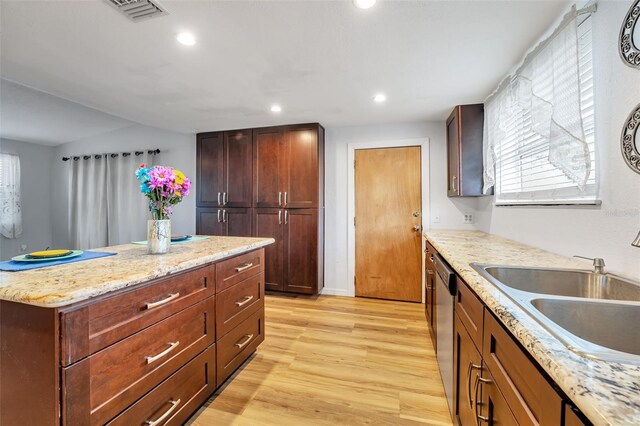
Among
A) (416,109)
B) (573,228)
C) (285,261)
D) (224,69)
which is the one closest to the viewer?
(573,228)

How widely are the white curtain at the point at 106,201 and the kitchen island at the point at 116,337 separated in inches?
131

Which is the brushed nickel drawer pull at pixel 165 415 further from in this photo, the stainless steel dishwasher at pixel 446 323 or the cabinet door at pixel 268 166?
the cabinet door at pixel 268 166

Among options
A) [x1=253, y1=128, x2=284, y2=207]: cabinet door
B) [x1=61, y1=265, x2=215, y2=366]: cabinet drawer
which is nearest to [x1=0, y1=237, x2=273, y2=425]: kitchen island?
[x1=61, y1=265, x2=215, y2=366]: cabinet drawer

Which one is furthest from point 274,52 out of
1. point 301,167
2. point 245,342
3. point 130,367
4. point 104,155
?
point 104,155

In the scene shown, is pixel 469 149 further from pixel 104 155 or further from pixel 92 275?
pixel 104 155

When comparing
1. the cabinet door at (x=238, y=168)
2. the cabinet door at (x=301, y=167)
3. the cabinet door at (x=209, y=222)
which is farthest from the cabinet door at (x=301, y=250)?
the cabinet door at (x=209, y=222)

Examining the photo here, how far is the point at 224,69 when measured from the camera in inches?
84.2

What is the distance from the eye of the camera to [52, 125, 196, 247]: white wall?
422cm

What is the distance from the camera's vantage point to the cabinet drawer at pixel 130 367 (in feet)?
3.06

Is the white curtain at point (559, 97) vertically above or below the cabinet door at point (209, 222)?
above

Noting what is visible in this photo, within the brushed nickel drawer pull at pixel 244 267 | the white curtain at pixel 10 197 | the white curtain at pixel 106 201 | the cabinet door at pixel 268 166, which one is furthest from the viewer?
the white curtain at pixel 10 197

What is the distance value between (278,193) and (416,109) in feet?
6.45

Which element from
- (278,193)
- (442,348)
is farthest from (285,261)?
(442,348)

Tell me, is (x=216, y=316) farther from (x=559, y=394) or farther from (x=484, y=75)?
(x=484, y=75)
